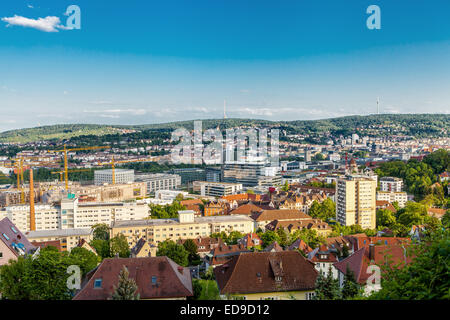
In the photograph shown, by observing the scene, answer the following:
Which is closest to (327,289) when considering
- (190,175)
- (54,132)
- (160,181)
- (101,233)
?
(101,233)

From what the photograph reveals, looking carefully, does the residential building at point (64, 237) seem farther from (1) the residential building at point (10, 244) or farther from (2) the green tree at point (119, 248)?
(1) the residential building at point (10, 244)

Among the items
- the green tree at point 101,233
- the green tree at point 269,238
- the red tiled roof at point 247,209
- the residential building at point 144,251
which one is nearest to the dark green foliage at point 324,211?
the red tiled roof at point 247,209

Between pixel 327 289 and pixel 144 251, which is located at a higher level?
pixel 327 289

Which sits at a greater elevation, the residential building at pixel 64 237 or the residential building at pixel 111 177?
the residential building at pixel 111 177

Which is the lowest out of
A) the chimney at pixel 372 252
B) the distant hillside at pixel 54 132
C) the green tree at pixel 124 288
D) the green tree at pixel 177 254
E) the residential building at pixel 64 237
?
the residential building at pixel 64 237

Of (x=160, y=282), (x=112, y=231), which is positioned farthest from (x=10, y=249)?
(x=112, y=231)

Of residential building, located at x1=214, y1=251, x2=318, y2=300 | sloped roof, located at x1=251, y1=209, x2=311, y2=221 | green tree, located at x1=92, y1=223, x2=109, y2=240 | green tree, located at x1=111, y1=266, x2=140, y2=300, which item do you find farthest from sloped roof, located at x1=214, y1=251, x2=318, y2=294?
sloped roof, located at x1=251, y1=209, x2=311, y2=221

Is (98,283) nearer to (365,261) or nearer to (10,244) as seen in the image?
(10,244)
